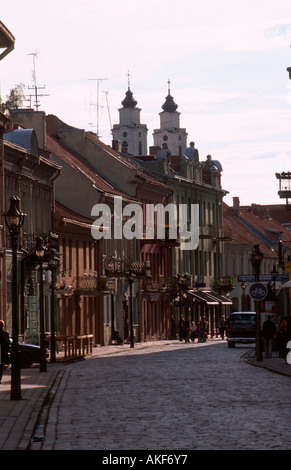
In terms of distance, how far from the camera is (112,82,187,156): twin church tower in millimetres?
168750

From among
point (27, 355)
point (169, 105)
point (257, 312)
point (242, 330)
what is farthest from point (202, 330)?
point (169, 105)

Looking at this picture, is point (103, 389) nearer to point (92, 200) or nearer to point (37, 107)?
point (92, 200)

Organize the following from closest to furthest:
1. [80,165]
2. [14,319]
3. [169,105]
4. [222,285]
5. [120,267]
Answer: [14,319] < [120,267] < [80,165] < [222,285] < [169,105]

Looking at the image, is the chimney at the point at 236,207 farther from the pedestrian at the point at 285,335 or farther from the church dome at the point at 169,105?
the pedestrian at the point at 285,335

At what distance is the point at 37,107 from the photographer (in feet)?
232

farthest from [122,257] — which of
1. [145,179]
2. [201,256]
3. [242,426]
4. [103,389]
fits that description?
[242,426]

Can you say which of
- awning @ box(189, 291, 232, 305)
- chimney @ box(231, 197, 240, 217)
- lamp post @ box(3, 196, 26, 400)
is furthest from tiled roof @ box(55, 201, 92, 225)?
chimney @ box(231, 197, 240, 217)

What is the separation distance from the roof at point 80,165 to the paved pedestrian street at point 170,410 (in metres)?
32.8

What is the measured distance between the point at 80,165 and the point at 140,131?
325 ft

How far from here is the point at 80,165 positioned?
→ 7175 cm

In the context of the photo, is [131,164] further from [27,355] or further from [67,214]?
[27,355]

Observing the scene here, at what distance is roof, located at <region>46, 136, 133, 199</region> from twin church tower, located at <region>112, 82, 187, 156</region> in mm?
91550

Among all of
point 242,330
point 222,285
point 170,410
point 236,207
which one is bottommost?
point 170,410
